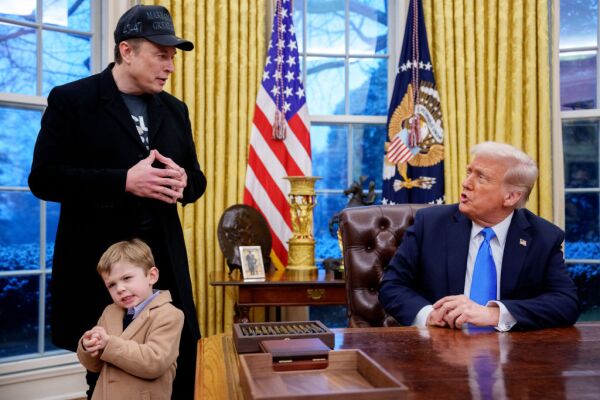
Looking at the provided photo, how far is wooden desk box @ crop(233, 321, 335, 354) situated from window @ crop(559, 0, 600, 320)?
340 cm

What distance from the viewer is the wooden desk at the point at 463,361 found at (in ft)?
3.41

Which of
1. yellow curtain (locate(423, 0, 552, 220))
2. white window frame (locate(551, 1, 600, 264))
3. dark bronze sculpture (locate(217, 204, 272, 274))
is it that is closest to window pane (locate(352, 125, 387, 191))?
yellow curtain (locate(423, 0, 552, 220))

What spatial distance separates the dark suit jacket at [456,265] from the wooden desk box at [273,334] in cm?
67

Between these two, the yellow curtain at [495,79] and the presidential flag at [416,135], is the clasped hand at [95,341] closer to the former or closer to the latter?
the presidential flag at [416,135]

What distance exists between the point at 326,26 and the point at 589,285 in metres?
2.49

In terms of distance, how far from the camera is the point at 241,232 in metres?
3.61

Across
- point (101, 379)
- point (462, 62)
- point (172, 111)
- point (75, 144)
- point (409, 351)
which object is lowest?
point (101, 379)

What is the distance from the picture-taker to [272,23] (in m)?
4.07

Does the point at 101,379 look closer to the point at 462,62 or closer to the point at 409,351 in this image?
the point at 409,351

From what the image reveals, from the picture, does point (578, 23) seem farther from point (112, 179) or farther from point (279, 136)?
point (112, 179)

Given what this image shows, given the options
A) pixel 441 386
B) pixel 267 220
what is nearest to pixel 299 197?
pixel 267 220

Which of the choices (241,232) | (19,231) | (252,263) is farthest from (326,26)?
(19,231)

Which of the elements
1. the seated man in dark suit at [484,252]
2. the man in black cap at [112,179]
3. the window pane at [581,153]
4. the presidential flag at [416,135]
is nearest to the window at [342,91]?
the presidential flag at [416,135]

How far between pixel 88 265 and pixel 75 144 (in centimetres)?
41
